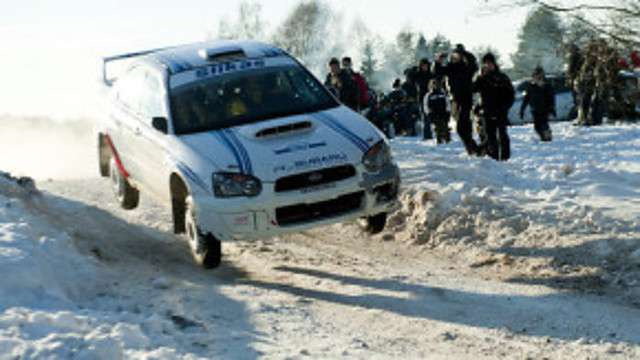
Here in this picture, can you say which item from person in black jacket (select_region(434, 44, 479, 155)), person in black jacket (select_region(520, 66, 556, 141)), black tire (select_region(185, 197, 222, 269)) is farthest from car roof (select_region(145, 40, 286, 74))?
person in black jacket (select_region(520, 66, 556, 141))

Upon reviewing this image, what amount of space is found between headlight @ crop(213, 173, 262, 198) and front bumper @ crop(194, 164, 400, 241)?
0.05 m

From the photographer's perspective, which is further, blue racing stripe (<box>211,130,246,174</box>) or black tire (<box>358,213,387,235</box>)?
black tire (<box>358,213,387,235</box>)

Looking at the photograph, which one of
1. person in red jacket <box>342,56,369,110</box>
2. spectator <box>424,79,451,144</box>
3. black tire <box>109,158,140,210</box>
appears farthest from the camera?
spectator <box>424,79,451,144</box>

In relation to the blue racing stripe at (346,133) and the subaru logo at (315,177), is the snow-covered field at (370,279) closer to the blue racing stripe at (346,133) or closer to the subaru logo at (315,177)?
the subaru logo at (315,177)

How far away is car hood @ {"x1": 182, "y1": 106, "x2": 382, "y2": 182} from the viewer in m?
6.41

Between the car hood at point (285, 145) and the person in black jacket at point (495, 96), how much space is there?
16.2ft

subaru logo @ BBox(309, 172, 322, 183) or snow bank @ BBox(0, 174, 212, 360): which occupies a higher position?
subaru logo @ BBox(309, 172, 322, 183)

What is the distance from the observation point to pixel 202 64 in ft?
25.6

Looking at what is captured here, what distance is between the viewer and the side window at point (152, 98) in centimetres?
770

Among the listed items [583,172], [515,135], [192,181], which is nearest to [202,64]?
[192,181]

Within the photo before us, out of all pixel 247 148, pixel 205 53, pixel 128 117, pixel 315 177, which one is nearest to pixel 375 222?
pixel 315 177

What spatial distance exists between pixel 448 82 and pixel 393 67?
81.4 metres

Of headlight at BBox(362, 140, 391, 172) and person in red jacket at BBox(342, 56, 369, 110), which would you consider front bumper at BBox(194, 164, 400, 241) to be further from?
person in red jacket at BBox(342, 56, 369, 110)

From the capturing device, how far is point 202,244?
270 inches
